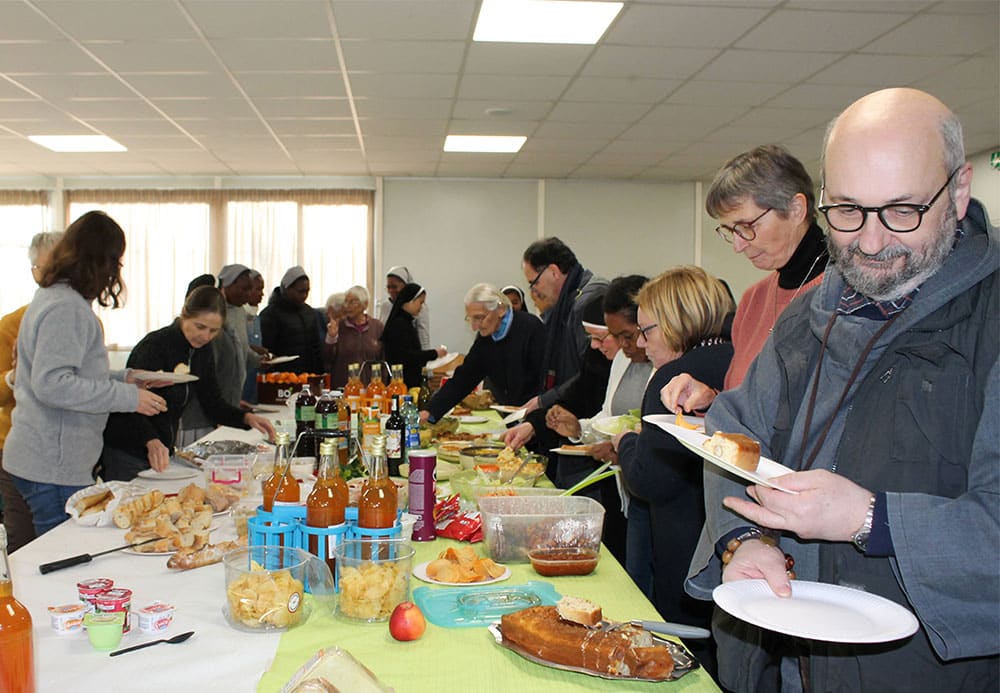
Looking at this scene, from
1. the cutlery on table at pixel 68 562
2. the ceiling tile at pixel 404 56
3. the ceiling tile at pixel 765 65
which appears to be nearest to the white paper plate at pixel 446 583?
the cutlery on table at pixel 68 562

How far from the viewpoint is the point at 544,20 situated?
181 inches

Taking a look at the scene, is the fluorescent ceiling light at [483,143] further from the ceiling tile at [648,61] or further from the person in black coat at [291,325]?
the ceiling tile at [648,61]

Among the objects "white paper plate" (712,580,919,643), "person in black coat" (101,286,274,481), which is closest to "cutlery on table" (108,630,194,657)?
"white paper plate" (712,580,919,643)

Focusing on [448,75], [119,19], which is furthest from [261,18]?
[448,75]

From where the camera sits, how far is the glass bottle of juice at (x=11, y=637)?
3.57 ft

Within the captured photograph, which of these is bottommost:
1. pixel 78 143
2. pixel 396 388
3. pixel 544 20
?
pixel 396 388

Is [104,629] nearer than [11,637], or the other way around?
[11,637]

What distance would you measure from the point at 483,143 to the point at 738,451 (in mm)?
7008

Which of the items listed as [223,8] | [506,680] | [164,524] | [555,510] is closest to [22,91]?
[223,8]

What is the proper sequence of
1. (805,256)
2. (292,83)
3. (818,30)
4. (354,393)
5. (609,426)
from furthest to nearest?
(292,83), (818,30), (354,393), (609,426), (805,256)

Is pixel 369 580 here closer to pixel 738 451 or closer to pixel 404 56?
pixel 738 451

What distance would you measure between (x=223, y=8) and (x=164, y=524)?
3.35 m

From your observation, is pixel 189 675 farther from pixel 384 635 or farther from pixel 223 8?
pixel 223 8

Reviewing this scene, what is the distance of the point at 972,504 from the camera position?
1078 mm
